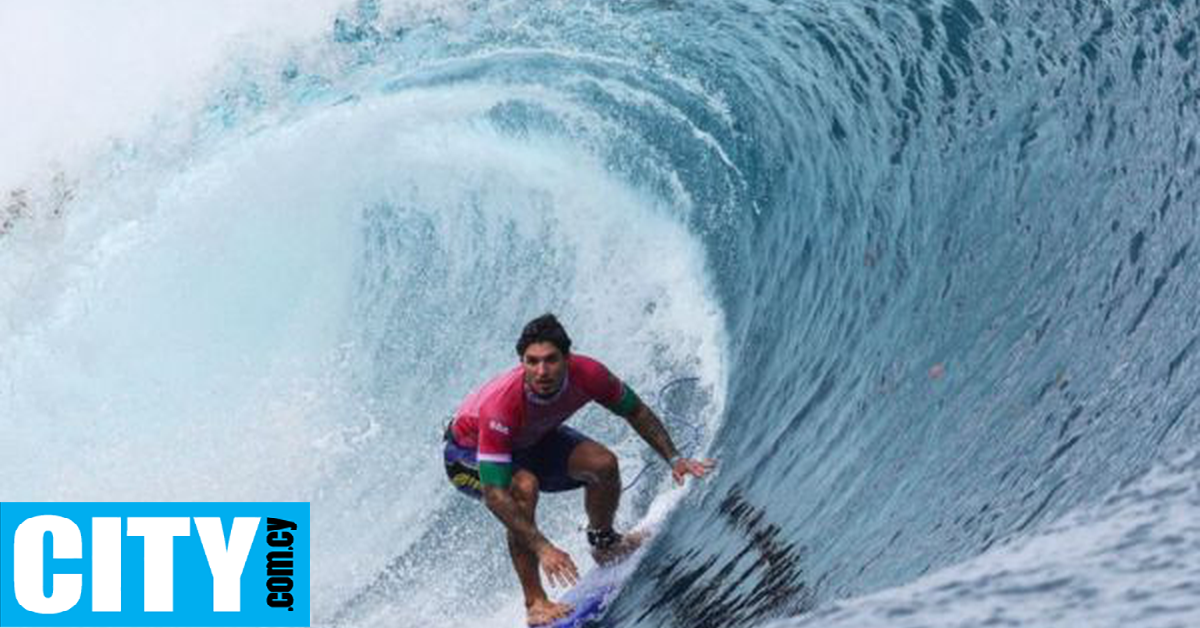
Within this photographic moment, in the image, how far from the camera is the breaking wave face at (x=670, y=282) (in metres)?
8.95

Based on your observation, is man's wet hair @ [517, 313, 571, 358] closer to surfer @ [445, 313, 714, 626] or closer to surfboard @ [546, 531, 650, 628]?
surfer @ [445, 313, 714, 626]

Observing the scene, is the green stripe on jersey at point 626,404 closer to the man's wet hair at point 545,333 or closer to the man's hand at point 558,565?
the man's wet hair at point 545,333

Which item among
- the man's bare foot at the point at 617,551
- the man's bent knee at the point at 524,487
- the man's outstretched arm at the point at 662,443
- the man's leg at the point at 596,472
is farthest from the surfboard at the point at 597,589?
the man's bent knee at the point at 524,487

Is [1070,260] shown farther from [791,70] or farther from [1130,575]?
[791,70]

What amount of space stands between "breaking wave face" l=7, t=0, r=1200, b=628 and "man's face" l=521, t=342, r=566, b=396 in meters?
1.17

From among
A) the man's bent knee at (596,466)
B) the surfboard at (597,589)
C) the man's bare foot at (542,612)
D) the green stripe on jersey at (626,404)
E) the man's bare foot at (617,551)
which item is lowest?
the man's bare foot at (542,612)

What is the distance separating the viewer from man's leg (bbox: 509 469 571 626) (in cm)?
855

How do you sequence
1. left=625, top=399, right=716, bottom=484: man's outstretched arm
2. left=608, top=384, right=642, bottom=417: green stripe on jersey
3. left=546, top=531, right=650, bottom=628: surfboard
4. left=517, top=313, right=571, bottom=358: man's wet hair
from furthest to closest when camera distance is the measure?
left=546, top=531, right=650, bottom=628: surfboard < left=608, top=384, right=642, bottom=417: green stripe on jersey < left=625, top=399, right=716, bottom=484: man's outstretched arm < left=517, top=313, right=571, bottom=358: man's wet hair

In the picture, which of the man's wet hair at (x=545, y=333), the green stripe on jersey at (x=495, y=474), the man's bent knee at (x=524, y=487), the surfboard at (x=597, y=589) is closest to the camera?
the man's wet hair at (x=545, y=333)

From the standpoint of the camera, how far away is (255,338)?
1348cm

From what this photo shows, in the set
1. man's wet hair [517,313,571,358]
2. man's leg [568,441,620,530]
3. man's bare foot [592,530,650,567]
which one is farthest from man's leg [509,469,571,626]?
man's wet hair [517,313,571,358]

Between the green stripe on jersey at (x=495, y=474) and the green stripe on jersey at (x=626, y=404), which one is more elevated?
the green stripe on jersey at (x=626, y=404)

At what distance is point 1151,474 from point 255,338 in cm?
721

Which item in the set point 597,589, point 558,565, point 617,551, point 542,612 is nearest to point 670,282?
point 617,551
